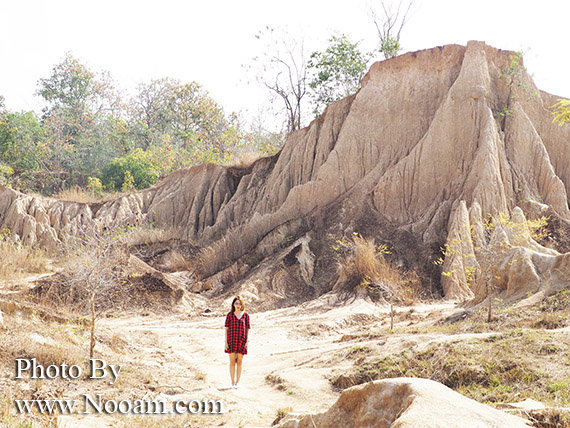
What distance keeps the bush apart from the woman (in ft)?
82.2

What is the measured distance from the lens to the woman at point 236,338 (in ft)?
25.3

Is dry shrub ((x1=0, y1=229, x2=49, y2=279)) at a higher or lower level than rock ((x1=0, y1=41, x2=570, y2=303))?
lower

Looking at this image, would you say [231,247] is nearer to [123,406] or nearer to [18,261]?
[18,261]

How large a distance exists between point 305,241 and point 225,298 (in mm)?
3050

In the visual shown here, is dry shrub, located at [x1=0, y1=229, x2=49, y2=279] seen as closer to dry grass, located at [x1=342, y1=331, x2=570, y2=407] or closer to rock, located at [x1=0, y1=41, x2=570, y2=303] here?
rock, located at [x1=0, y1=41, x2=570, y2=303]

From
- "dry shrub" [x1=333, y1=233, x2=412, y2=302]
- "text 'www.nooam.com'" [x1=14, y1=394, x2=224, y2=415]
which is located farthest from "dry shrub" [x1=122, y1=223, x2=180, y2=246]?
"text 'www.nooam.com'" [x1=14, y1=394, x2=224, y2=415]

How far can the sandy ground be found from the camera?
6.82 metres

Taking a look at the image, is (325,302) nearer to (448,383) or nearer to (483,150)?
(483,150)

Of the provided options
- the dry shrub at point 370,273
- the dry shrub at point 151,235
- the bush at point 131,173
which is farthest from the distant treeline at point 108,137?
the dry shrub at point 370,273

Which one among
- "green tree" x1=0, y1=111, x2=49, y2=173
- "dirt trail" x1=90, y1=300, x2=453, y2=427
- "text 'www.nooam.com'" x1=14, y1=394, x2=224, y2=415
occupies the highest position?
"green tree" x1=0, y1=111, x2=49, y2=173

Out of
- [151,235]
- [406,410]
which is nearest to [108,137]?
[151,235]

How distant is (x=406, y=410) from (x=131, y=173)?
30303 millimetres

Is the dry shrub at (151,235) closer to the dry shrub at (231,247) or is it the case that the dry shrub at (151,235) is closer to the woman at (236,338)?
the dry shrub at (231,247)

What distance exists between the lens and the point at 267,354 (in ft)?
33.5
